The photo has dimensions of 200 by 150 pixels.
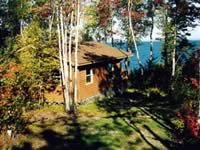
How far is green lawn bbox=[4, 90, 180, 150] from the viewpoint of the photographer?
17.7 metres

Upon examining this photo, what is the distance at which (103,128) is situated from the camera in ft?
67.1

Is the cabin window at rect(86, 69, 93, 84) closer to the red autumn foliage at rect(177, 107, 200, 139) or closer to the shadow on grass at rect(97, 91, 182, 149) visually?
the shadow on grass at rect(97, 91, 182, 149)

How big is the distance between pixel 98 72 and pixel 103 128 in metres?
12.0

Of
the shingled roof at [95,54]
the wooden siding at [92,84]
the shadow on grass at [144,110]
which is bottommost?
the shadow on grass at [144,110]

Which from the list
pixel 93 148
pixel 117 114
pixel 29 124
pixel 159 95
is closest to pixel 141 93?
pixel 159 95

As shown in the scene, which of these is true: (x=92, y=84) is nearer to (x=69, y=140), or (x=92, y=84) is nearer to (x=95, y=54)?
(x=95, y=54)

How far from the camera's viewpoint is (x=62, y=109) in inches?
1046

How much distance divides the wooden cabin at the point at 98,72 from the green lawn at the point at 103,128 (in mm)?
2317

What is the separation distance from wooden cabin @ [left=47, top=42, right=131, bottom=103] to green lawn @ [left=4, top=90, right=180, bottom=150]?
7.60 feet

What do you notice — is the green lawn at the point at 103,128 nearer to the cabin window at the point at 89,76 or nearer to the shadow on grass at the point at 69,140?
the shadow on grass at the point at 69,140

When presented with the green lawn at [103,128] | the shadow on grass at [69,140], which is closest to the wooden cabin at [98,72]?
the green lawn at [103,128]

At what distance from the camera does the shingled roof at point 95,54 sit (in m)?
29.3

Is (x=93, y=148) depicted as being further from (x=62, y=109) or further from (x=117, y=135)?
(x=62, y=109)

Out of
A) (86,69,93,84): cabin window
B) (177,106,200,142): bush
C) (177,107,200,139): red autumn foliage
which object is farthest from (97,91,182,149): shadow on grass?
(86,69,93,84): cabin window
